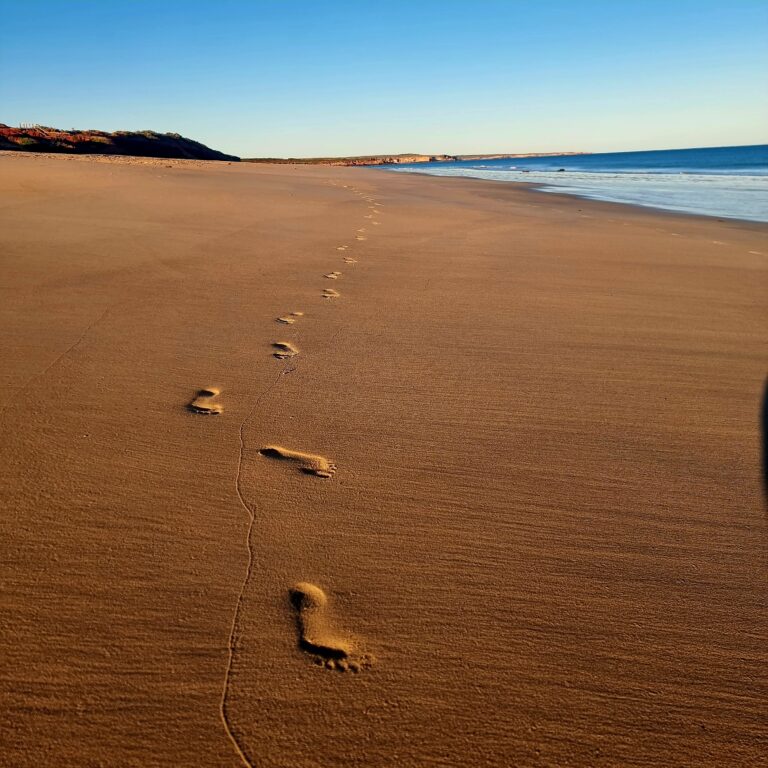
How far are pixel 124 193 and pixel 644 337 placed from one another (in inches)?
326

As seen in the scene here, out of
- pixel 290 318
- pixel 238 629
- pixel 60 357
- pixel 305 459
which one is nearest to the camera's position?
pixel 238 629

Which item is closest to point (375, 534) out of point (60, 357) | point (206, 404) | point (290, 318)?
point (206, 404)

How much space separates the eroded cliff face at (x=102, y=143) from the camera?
30.2 metres

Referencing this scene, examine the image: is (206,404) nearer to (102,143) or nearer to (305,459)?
(305,459)

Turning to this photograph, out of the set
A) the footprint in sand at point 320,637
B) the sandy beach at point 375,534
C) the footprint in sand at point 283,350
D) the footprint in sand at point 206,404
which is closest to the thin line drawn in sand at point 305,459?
the sandy beach at point 375,534

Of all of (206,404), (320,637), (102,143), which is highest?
(102,143)

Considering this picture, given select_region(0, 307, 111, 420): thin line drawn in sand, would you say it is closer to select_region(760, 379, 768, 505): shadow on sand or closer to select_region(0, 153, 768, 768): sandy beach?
select_region(0, 153, 768, 768): sandy beach

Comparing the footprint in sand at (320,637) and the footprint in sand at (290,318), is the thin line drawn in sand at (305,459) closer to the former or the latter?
the footprint in sand at (320,637)

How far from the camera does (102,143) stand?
3747 centimetres

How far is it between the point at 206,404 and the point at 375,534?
1053 mm

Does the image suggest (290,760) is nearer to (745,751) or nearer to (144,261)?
(745,751)

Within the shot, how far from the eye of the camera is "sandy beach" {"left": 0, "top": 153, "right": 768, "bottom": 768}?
1.11 m

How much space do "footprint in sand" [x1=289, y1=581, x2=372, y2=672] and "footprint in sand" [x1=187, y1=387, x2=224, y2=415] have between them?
1.07 meters

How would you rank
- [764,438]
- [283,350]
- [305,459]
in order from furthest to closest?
[283,350]
[764,438]
[305,459]
